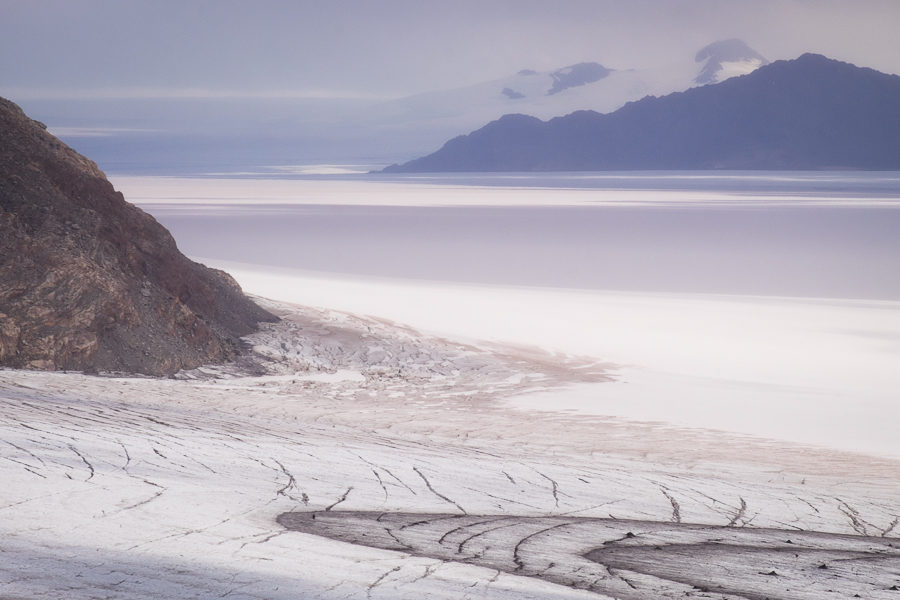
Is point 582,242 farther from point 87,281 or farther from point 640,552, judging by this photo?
point 640,552

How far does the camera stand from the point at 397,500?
22.8 ft

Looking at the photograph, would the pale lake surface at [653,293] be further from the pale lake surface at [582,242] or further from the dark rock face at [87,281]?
the dark rock face at [87,281]

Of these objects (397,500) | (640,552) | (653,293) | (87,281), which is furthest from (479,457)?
(653,293)

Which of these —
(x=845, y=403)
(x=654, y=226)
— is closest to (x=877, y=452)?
(x=845, y=403)

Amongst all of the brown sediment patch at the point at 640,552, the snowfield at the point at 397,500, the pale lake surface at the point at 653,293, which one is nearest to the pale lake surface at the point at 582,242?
the pale lake surface at the point at 653,293

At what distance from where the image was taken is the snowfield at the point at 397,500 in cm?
508

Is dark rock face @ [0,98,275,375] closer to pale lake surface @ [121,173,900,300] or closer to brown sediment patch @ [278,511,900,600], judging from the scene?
brown sediment patch @ [278,511,900,600]

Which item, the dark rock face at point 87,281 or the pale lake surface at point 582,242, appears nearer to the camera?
the dark rock face at point 87,281

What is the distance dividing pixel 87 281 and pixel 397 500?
6935 millimetres

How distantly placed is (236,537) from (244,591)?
0.99 meters

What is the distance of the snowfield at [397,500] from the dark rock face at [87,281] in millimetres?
688

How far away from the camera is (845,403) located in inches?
504

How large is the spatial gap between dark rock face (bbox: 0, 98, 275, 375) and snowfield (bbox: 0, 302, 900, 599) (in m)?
0.69

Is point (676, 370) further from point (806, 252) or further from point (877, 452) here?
point (806, 252)
